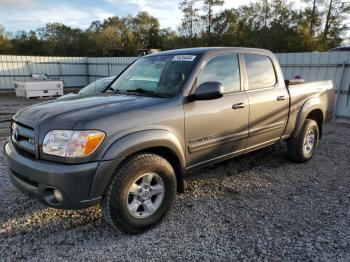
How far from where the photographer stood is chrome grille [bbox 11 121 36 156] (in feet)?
9.01

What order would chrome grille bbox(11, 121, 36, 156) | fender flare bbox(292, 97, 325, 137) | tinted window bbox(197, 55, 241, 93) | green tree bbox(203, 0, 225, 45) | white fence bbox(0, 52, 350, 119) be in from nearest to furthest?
chrome grille bbox(11, 121, 36, 156) → tinted window bbox(197, 55, 241, 93) → fender flare bbox(292, 97, 325, 137) → white fence bbox(0, 52, 350, 119) → green tree bbox(203, 0, 225, 45)

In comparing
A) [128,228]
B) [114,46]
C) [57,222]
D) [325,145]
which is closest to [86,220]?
[57,222]

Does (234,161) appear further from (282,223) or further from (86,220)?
(86,220)

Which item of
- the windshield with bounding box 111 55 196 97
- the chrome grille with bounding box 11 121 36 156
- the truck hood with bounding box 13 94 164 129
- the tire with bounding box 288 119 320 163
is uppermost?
the windshield with bounding box 111 55 196 97

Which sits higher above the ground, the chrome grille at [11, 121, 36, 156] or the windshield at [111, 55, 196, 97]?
the windshield at [111, 55, 196, 97]

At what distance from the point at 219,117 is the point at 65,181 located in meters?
1.87

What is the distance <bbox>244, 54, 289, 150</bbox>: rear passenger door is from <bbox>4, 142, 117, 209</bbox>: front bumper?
2.27 meters

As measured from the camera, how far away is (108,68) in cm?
2036

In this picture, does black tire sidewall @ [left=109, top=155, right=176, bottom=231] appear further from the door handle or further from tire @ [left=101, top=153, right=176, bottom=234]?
the door handle

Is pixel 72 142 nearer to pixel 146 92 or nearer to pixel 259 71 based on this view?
pixel 146 92

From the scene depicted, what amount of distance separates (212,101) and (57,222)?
86.3 inches

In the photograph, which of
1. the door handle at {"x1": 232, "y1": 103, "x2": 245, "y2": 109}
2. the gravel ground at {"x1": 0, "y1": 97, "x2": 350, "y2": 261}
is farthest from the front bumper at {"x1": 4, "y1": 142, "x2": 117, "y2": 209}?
the door handle at {"x1": 232, "y1": 103, "x2": 245, "y2": 109}

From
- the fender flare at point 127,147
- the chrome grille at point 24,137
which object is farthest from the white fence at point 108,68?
the chrome grille at point 24,137

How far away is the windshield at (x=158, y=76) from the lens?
134 inches
